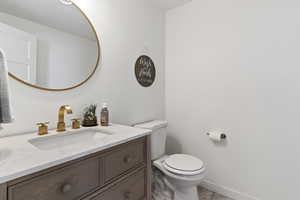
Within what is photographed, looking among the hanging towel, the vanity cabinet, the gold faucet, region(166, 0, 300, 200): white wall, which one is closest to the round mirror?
the gold faucet

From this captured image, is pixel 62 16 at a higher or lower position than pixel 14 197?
higher

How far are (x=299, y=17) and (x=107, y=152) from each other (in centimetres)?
189

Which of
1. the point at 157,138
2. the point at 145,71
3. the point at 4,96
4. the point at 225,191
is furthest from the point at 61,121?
the point at 225,191

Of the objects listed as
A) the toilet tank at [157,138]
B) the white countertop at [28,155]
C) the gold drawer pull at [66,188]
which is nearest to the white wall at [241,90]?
the toilet tank at [157,138]

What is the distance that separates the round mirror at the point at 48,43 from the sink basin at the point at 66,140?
35 cm

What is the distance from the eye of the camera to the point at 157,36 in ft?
6.57

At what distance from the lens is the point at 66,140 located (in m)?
0.95

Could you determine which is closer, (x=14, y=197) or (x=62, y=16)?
(x=14, y=197)

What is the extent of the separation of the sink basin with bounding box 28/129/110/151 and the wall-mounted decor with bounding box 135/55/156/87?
0.85 meters

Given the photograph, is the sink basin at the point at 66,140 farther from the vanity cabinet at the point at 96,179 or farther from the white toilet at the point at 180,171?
the white toilet at the point at 180,171

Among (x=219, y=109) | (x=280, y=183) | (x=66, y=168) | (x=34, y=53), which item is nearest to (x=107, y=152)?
(x=66, y=168)

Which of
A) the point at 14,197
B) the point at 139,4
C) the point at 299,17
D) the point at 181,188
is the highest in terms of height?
the point at 139,4

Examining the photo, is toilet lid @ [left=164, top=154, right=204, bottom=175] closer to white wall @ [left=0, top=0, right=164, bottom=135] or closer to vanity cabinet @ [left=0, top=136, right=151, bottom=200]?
vanity cabinet @ [left=0, top=136, right=151, bottom=200]

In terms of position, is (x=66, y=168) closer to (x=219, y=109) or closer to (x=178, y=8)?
(x=219, y=109)
